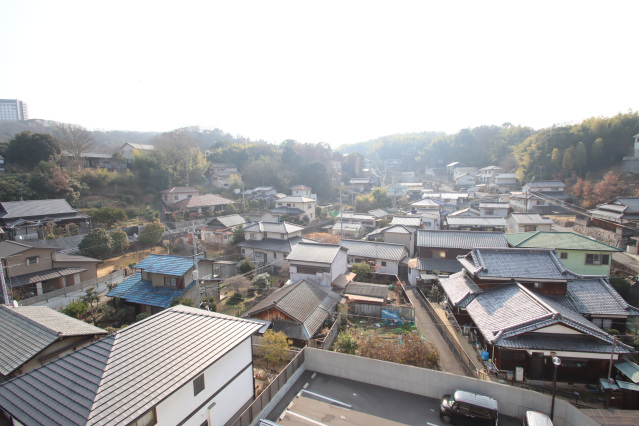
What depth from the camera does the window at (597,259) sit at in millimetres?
18516

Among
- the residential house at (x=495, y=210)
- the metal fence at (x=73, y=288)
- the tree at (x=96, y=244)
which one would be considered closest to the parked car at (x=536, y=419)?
the metal fence at (x=73, y=288)

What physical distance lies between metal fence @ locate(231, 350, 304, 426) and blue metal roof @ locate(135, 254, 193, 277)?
30.3ft

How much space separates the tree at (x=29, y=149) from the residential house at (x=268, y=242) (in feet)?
93.4

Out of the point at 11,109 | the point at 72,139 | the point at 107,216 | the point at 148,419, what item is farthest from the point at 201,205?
the point at 11,109

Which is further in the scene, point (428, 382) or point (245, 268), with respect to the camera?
point (245, 268)

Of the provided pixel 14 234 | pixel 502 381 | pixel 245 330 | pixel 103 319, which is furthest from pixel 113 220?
pixel 502 381

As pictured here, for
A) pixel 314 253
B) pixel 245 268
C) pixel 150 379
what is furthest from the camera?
pixel 245 268

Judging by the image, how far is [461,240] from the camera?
2362 centimetres

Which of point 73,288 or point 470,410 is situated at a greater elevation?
point 73,288

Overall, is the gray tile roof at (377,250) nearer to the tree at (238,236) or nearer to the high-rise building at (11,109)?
the tree at (238,236)

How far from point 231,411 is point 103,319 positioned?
1208 cm

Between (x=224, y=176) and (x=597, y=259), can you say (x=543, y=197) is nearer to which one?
(x=597, y=259)

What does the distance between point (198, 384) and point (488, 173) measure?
67287mm

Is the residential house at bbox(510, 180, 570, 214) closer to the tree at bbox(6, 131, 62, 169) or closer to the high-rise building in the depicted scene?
the tree at bbox(6, 131, 62, 169)
